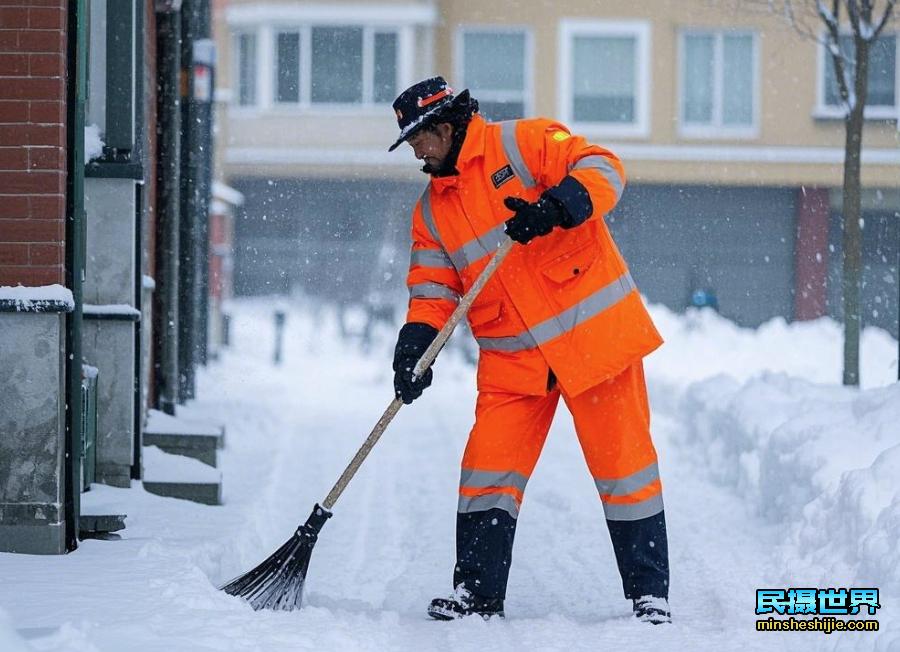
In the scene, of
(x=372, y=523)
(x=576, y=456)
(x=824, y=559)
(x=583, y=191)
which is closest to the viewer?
(x=583, y=191)

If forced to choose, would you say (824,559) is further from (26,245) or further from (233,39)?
(233,39)

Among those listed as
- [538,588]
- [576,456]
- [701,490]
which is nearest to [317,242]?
[576,456]

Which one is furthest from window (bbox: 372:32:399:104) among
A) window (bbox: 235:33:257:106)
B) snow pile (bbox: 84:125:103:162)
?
snow pile (bbox: 84:125:103:162)

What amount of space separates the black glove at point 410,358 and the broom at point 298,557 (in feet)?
0.09

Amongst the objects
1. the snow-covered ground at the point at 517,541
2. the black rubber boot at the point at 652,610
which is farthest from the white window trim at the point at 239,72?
the black rubber boot at the point at 652,610

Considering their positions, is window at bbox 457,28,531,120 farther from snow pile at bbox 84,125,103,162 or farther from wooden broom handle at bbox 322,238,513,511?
wooden broom handle at bbox 322,238,513,511

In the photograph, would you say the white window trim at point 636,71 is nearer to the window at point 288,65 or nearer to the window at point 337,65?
the window at point 337,65

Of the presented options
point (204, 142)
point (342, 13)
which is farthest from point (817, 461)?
point (342, 13)

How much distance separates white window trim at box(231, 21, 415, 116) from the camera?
22297 mm

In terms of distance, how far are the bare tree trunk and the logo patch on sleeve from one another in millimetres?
5071

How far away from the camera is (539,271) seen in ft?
15.5

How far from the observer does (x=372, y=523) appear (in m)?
6.87

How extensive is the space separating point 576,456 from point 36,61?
5022 millimetres

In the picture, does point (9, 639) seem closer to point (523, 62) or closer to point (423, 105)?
point (423, 105)
